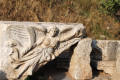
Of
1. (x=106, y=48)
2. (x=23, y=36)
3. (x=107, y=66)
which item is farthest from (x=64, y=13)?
(x=23, y=36)

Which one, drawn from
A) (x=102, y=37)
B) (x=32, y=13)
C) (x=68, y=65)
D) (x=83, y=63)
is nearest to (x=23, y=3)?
(x=32, y=13)

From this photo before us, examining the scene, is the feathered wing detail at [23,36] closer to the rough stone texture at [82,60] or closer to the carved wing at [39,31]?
the carved wing at [39,31]

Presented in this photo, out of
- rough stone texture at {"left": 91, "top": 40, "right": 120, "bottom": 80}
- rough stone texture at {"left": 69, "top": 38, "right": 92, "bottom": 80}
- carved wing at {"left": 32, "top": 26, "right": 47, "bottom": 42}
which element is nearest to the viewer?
carved wing at {"left": 32, "top": 26, "right": 47, "bottom": 42}

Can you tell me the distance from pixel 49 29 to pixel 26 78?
3.16 feet

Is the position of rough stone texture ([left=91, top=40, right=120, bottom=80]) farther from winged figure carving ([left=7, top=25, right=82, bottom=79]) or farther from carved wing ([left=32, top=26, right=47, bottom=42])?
carved wing ([left=32, top=26, right=47, bottom=42])

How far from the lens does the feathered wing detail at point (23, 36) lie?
3320 mm

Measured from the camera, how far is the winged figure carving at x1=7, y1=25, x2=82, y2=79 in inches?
130

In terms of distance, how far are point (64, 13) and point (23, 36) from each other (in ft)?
13.0

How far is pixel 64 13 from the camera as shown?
7.12 meters

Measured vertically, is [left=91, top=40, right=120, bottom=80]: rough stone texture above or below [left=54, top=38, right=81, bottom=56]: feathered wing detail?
below

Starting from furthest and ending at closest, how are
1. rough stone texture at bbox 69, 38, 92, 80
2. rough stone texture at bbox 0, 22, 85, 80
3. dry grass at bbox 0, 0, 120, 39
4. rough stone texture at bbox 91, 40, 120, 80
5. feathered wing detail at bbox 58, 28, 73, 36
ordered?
dry grass at bbox 0, 0, 120, 39 → rough stone texture at bbox 91, 40, 120, 80 → rough stone texture at bbox 69, 38, 92, 80 → feathered wing detail at bbox 58, 28, 73, 36 → rough stone texture at bbox 0, 22, 85, 80

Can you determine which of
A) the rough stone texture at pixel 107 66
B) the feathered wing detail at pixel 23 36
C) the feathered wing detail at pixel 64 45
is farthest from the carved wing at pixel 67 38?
the rough stone texture at pixel 107 66

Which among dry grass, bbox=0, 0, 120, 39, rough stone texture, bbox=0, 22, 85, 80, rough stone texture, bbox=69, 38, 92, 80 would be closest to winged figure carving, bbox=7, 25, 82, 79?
rough stone texture, bbox=0, 22, 85, 80

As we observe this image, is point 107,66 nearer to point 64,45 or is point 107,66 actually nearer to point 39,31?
A: point 64,45
